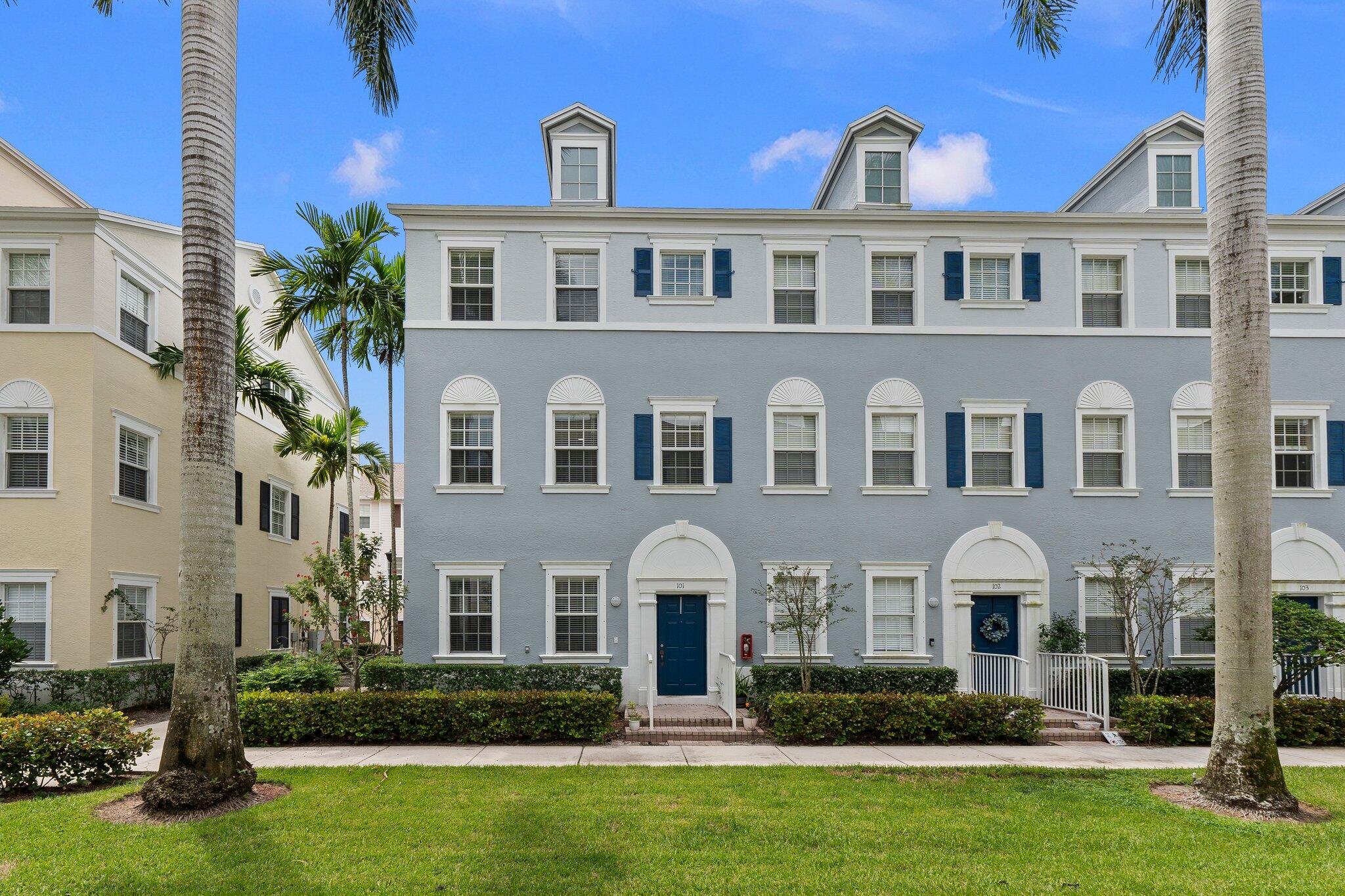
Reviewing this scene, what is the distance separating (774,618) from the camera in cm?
1669

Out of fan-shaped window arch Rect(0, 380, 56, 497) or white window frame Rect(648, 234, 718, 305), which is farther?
white window frame Rect(648, 234, 718, 305)

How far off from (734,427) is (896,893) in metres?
10.9

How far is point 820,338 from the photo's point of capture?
56.9 ft

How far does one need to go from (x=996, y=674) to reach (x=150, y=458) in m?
17.4

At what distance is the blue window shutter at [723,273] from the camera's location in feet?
56.6

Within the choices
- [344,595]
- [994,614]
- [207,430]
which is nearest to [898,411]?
[994,614]

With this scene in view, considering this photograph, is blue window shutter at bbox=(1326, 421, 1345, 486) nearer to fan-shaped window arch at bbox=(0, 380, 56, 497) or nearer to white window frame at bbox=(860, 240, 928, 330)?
white window frame at bbox=(860, 240, 928, 330)

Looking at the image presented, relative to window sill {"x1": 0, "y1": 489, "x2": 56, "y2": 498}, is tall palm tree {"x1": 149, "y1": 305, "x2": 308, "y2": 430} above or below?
above

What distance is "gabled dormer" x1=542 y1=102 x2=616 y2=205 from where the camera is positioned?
58.3 feet

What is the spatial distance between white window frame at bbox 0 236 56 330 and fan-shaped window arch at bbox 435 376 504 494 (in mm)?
7473

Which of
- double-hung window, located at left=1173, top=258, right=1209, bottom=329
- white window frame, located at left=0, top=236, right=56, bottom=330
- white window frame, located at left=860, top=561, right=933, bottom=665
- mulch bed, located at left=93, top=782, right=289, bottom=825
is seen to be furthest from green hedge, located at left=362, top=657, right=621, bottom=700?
double-hung window, located at left=1173, top=258, right=1209, bottom=329

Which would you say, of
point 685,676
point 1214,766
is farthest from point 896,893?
point 685,676

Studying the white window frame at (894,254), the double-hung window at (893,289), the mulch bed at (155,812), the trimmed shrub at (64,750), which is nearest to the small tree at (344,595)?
the trimmed shrub at (64,750)

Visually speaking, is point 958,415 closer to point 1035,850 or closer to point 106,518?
point 1035,850
